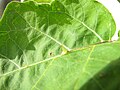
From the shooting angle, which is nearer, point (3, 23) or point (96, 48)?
point (96, 48)

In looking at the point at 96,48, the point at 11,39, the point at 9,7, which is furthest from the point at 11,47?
the point at 96,48

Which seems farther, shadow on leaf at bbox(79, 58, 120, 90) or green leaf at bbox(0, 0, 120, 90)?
green leaf at bbox(0, 0, 120, 90)

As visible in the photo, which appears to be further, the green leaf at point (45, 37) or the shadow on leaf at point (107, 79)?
the green leaf at point (45, 37)

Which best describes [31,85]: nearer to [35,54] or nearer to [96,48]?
[35,54]

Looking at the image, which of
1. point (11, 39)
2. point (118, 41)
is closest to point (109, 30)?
point (118, 41)

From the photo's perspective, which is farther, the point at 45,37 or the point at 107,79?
the point at 45,37

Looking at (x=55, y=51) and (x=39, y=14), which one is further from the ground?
(x=39, y=14)

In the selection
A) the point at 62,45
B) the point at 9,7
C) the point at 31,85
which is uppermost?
the point at 9,7
